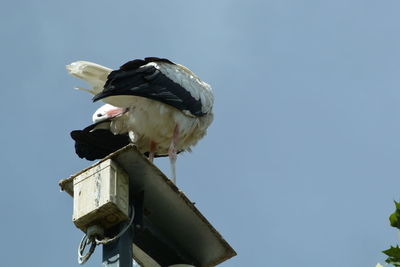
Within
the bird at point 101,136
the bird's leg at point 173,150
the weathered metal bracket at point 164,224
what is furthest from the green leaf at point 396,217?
the bird at point 101,136

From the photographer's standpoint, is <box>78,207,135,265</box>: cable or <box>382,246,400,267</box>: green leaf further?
<box>78,207,135,265</box>: cable

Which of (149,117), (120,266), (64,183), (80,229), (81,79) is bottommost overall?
(120,266)

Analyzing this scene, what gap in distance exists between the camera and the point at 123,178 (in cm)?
636

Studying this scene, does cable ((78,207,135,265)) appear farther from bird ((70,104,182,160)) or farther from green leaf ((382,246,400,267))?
bird ((70,104,182,160))

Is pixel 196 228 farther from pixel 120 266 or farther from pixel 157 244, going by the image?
pixel 120 266

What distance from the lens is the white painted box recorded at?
606cm

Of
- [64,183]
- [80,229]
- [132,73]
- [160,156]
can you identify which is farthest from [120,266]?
[160,156]

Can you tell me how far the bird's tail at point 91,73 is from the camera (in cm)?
1045

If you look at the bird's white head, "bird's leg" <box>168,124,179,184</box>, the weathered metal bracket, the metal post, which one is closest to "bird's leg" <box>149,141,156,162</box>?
"bird's leg" <box>168,124,179,184</box>

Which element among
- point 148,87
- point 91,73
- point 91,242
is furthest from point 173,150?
point 91,242

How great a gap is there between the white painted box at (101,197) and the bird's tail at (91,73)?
4.24m

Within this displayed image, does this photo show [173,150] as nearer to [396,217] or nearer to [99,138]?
[99,138]

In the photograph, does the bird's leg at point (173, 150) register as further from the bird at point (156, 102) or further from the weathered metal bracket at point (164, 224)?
the weathered metal bracket at point (164, 224)

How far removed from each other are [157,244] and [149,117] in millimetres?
3793
